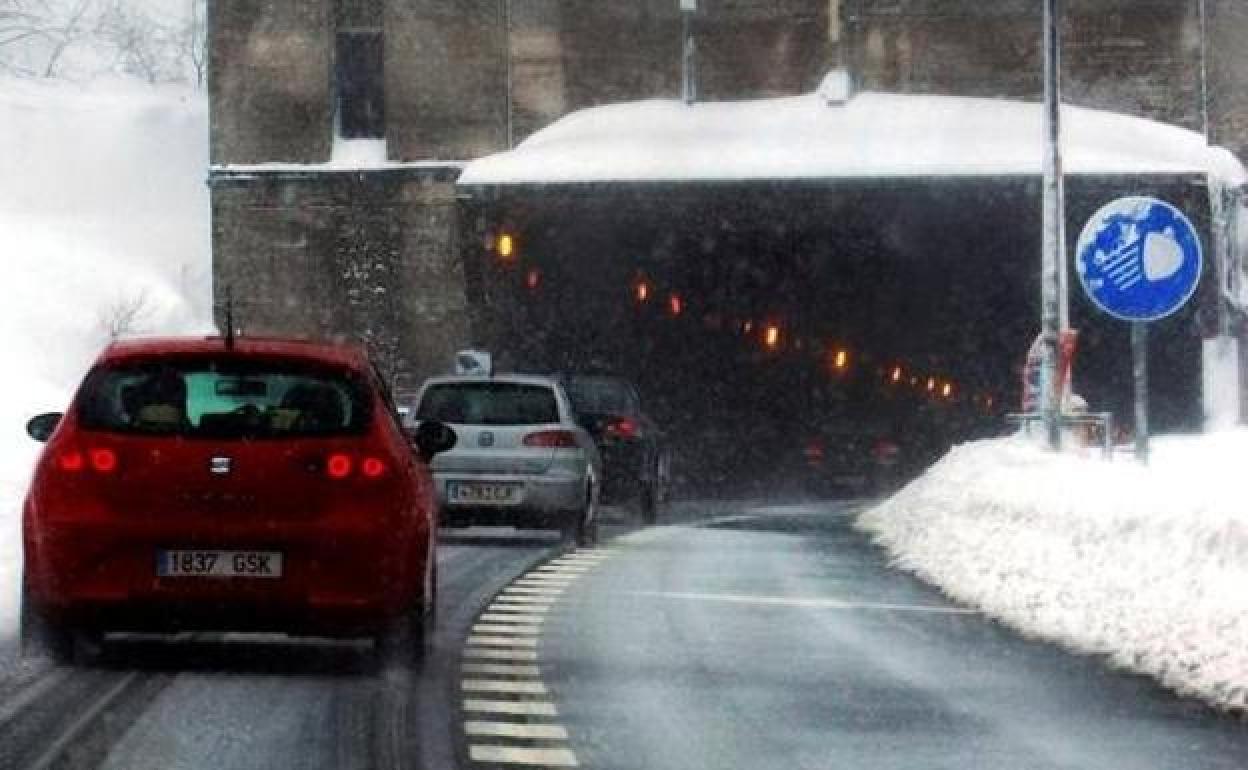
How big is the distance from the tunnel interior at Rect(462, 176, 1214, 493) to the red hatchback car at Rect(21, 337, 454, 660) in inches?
1225

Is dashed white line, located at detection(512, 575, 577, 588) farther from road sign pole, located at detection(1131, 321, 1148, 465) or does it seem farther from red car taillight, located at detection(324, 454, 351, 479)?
red car taillight, located at detection(324, 454, 351, 479)

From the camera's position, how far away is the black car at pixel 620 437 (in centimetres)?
3095

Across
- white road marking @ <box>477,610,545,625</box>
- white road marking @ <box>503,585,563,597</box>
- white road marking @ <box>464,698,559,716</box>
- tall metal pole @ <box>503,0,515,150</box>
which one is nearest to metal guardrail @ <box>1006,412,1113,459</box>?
white road marking @ <box>503,585,563,597</box>

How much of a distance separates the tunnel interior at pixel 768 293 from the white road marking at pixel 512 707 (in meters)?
31.7

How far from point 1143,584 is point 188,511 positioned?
220 inches

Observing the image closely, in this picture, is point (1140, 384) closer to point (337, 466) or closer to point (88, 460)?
point (337, 466)

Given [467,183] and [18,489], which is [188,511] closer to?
[18,489]

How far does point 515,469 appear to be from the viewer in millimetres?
25234

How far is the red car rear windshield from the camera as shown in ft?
42.5

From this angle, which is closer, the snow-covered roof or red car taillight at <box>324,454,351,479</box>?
red car taillight at <box>324,454,351,479</box>

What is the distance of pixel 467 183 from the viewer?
4553cm

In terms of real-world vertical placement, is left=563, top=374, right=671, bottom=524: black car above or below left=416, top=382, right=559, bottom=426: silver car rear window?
below

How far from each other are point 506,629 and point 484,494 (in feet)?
29.9

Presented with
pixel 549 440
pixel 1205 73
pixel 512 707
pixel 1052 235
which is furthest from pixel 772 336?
pixel 512 707
